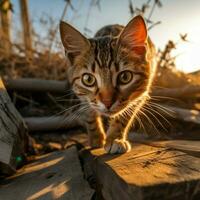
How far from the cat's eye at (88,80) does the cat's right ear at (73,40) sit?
0.78 feet

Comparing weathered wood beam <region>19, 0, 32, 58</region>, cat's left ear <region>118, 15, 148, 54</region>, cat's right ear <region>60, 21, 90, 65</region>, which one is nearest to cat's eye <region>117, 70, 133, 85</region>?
cat's left ear <region>118, 15, 148, 54</region>

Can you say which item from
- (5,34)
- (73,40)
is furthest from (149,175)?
(5,34)

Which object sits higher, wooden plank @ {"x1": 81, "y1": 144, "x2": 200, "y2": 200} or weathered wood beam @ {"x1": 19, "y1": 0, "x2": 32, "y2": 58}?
weathered wood beam @ {"x1": 19, "y1": 0, "x2": 32, "y2": 58}

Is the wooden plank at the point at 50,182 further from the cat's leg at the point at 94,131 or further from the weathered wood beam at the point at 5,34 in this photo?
the weathered wood beam at the point at 5,34

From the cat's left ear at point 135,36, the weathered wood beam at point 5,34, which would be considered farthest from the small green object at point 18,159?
the weathered wood beam at point 5,34

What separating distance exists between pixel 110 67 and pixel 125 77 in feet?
0.38

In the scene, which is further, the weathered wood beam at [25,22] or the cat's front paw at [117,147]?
the weathered wood beam at [25,22]

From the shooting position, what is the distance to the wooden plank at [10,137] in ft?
6.37

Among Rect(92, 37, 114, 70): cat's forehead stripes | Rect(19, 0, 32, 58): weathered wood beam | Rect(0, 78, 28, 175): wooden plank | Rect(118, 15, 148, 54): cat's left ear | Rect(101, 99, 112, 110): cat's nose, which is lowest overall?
Rect(0, 78, 28, 175): wooden plank

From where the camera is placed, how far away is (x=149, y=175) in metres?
1.34

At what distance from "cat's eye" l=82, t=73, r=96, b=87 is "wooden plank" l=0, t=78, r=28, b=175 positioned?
544 millimetres

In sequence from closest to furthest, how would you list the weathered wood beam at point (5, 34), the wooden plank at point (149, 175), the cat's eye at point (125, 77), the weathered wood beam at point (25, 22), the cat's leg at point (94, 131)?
the wooden plank at point (149, 175) < the cat's eye at point (125, 77) < the cat's leg at point (94, 131) < the weathered wood beam at point (5, 34) < the weathered wood beam at point (25, 22)

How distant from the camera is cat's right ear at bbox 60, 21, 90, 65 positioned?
7.92 feet

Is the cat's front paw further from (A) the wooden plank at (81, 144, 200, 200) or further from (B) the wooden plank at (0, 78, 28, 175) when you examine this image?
(B) the wooden plank at (0, 78, 28, 175)
